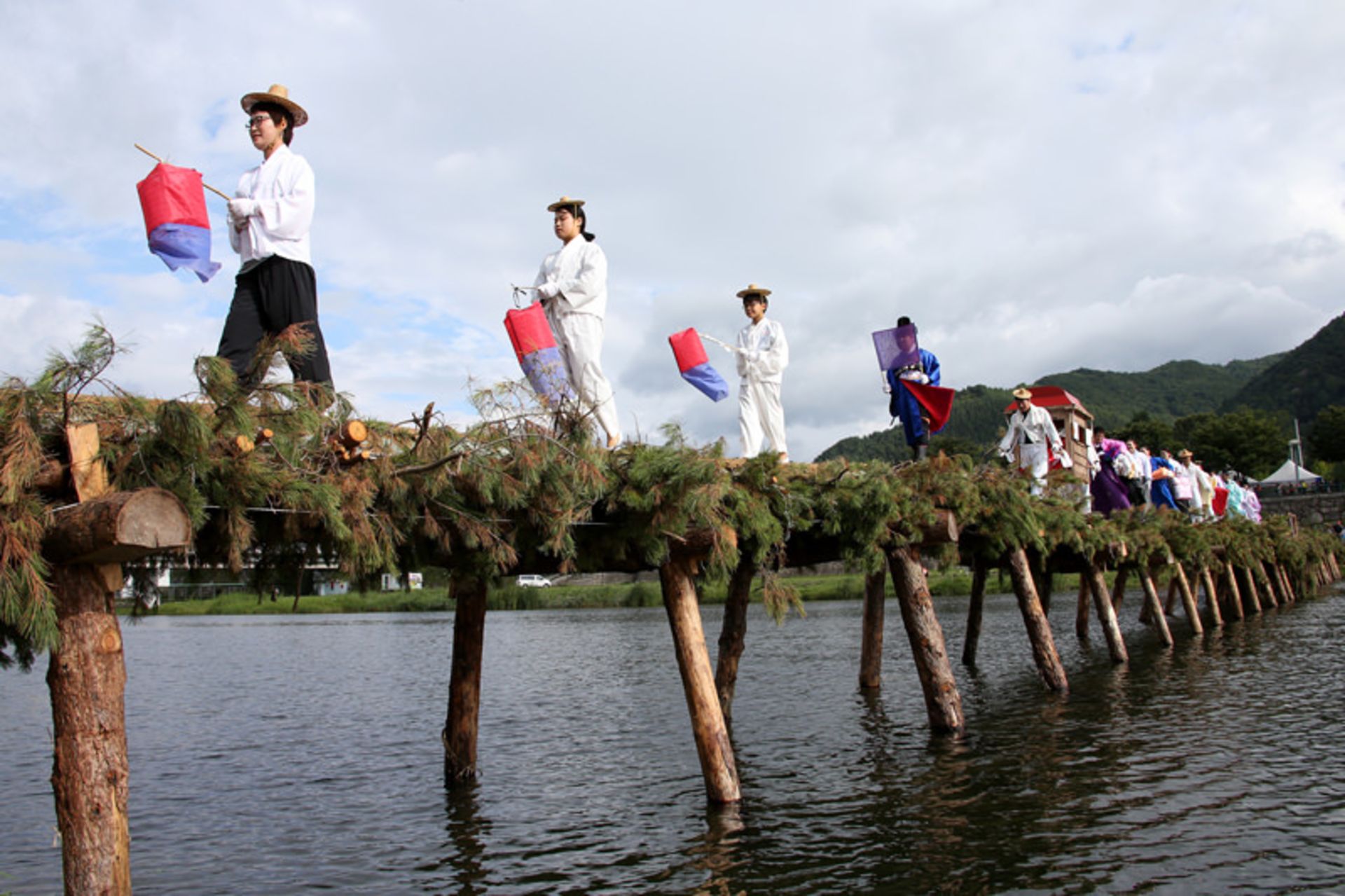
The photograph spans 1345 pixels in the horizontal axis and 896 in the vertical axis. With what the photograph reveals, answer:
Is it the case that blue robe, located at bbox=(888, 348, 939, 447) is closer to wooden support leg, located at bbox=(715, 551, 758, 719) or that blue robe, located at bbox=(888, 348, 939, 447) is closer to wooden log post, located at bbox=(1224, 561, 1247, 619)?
wooden support leg, located at bbox=(715, 551, 758, 719)

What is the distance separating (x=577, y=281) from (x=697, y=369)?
1.59 metres

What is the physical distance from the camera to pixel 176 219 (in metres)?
6.65

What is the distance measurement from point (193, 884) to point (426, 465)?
4.59 m

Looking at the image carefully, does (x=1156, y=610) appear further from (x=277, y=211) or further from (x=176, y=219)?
(x=176, y=219)

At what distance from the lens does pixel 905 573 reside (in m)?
12.8

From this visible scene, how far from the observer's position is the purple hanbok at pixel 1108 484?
→ 71.6 ft

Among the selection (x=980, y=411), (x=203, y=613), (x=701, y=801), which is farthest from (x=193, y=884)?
(x=980, y=411)

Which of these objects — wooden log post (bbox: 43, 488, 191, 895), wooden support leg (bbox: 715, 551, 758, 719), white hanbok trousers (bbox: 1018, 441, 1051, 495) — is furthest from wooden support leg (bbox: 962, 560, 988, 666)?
wooden log post (bbox: 43, 488, 191, 895)

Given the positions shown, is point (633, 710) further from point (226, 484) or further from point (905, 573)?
point (226, 484)

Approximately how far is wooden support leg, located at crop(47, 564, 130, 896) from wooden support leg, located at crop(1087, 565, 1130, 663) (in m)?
17.5

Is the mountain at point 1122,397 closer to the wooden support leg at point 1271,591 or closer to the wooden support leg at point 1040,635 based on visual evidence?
the wooden support leg at point 1271,591

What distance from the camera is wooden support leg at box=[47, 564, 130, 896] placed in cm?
555

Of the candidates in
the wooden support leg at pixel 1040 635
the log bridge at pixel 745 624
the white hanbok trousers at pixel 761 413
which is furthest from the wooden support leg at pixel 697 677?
the wooden support leg at pixel 1040 635

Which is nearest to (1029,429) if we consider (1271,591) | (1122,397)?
(1271,591)
